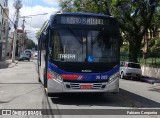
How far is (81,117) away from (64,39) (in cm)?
368

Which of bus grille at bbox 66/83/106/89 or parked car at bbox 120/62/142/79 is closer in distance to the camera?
bus grille at bbox 66/83/106/89

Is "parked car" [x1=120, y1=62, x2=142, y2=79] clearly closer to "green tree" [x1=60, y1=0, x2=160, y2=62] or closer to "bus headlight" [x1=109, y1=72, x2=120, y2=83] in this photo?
"green tree" [x1=60, y1=0, x2=160, y2=62]

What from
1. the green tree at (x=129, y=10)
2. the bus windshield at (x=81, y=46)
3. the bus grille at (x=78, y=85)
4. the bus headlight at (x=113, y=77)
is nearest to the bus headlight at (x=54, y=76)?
the bus grille at (x=78, y=85)

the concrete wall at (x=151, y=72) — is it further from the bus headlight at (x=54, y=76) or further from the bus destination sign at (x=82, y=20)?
the bus headlight at (x=54, y=76)

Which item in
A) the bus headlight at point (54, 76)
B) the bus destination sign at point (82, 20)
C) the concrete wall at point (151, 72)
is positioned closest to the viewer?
the bus headlight at point (54, 76)

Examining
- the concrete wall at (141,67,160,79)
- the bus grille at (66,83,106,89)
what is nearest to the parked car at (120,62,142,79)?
the concrete wall at (141,67,160,79)

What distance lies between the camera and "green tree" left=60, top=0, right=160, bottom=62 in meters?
34.6

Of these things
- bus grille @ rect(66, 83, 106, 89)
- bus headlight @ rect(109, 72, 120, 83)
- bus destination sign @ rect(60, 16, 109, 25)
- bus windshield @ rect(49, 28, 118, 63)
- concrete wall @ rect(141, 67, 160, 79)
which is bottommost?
concrete wall @ rect(141, 67, 160, 79)

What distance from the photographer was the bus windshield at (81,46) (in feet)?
43.3

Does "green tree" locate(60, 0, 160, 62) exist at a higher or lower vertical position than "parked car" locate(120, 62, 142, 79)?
higher

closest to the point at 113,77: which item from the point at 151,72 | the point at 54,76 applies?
the point at 54,76

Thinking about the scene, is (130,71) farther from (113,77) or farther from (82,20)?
(82,20)

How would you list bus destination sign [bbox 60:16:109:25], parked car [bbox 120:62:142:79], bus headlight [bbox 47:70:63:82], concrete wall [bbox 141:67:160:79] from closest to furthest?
bus headlight [bbox 47:70:63:82]
bus destination sign [bbox 60:16:109:25]
parked car [bbox 120:62:142:79]
concrete wall [bbox 141:67:160:79]

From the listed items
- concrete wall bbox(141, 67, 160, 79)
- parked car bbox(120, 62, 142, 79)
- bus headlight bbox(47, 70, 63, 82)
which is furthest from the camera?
concrete wall bbox(141, 67, 160, 79)
